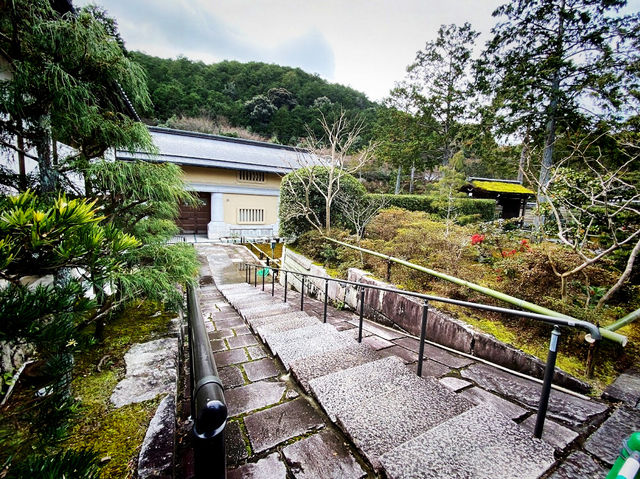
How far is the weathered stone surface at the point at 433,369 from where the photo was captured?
2.28 metres

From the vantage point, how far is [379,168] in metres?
24.5

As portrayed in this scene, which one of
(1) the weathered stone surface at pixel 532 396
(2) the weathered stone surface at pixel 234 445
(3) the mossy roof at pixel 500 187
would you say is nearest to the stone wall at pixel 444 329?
(1) the weathered stone surface at pixel 532 396

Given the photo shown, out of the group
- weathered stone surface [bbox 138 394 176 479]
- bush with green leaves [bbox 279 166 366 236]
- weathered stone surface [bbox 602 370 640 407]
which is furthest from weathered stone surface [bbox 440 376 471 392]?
bush with green leaves [bbox 279 166 366 236]

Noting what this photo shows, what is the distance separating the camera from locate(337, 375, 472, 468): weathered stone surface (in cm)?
142

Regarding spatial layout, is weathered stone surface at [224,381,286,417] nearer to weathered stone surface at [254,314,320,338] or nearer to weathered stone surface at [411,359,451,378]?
weathered stone surface at [254,314,320,338]

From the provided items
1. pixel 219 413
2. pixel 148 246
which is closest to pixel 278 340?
pixel 148 246

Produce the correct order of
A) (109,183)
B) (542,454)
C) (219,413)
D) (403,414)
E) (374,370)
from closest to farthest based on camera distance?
(219,413), (542,454), (403,414), (374,370), (109,183)

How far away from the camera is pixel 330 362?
2.19 metres

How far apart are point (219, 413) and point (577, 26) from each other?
16.0m

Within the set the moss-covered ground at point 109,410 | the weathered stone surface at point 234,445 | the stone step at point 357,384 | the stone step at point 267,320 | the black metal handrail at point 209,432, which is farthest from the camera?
the stone step at point 267,320

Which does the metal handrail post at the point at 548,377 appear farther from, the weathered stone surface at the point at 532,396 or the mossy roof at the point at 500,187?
the mossy roof at the point at 500,187

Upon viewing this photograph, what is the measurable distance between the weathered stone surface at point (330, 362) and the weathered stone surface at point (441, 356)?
0.73 metres

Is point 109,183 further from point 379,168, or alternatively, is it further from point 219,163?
point 379,168

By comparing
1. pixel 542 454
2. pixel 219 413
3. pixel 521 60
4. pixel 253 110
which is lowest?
pixel 542 454
